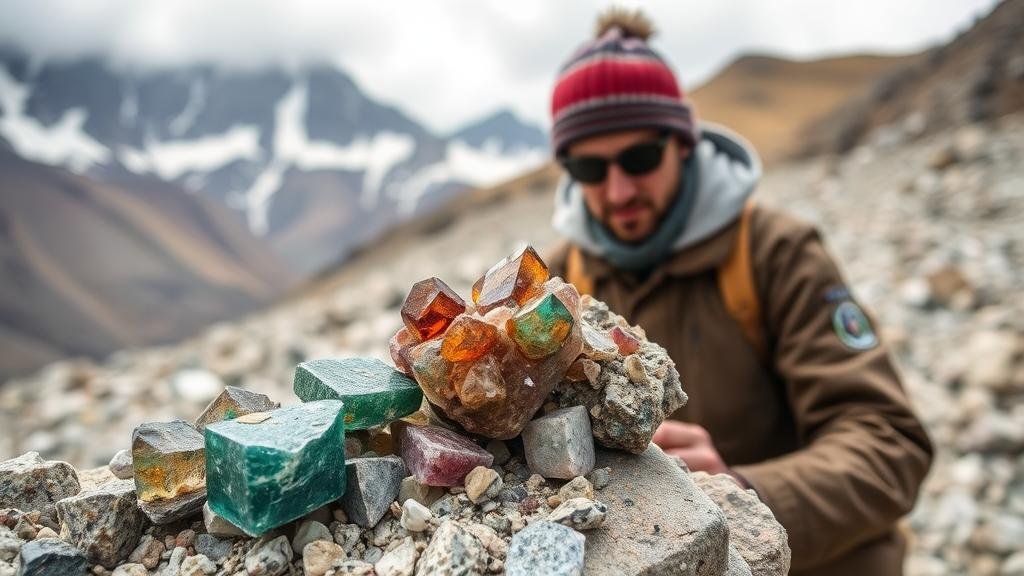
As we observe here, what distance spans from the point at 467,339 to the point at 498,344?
2.6 inches

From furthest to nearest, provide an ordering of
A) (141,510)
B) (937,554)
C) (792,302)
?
1. (937,554)
2. (792,302)
3. (141,510)

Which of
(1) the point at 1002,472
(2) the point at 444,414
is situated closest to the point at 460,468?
(2) the point at 444,414

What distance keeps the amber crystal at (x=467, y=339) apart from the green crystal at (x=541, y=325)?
0.04 metres

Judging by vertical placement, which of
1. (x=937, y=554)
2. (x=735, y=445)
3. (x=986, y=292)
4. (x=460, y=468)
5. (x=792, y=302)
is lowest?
(x=937, y=554)

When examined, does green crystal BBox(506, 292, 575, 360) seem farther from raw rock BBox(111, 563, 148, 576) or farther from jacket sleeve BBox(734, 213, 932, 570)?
jacket sleeve BBox(734, 213, 932, 570)

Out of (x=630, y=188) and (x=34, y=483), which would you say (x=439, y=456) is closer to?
(x=34, y=483)

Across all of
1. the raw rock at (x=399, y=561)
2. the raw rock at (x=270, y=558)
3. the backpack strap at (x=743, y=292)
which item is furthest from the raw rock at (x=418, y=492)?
the backpack strap at (x=743, y=292)

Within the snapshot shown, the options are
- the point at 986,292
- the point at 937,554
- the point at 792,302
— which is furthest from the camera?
the point at 986,292

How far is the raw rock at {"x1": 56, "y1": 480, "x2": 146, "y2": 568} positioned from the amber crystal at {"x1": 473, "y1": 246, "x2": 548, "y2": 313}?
73 centimetres

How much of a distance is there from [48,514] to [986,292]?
312 inches

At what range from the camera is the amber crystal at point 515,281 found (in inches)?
46.6

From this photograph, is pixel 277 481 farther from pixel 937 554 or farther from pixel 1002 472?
pixel 1002 472

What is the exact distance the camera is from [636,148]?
2930 mm

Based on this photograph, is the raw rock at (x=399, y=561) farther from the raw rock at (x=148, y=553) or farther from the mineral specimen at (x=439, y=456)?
the raw rock at (x=148, y=553)
